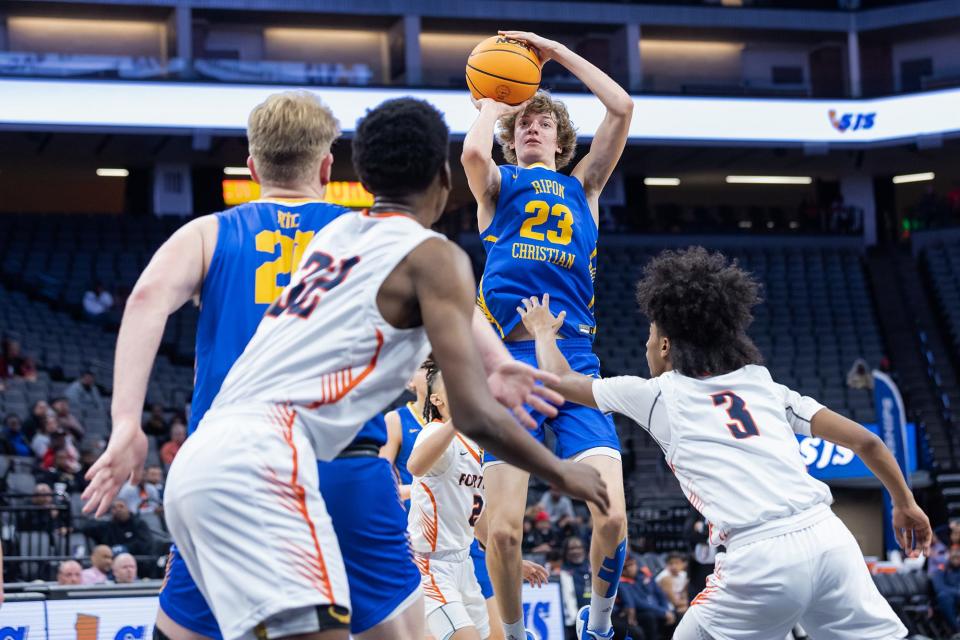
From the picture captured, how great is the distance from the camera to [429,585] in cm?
672

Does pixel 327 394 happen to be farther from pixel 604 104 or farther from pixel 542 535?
pixel 542 535

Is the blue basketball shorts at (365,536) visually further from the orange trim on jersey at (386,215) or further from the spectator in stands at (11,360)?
the spectator in stands at (11,360)

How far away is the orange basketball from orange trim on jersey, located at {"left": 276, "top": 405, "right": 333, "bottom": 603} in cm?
323

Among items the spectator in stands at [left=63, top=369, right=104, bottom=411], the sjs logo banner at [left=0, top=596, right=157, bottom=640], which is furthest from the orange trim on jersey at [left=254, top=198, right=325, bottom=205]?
the spectator in stands at [left=63, top=369, right=104, bottom=411]

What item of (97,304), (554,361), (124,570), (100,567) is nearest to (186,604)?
(554,361)

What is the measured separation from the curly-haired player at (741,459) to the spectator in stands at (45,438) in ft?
35.3

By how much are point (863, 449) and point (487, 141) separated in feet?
7.81

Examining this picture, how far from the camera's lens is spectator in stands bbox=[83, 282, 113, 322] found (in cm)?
2173

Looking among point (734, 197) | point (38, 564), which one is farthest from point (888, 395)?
point (734, 197)

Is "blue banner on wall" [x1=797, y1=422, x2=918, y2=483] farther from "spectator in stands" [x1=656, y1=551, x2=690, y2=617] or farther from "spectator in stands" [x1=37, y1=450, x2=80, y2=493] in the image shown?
"spectator in stands" [x1=37, y1=450, x2=80, y2=493]

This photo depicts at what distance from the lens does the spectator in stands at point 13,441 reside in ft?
48.1

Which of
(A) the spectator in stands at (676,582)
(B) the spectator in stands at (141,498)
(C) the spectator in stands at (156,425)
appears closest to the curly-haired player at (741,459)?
(A) the spectator in stands at (676,582)

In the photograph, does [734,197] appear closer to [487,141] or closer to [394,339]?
[487,141]

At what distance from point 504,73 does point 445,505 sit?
2350mm
